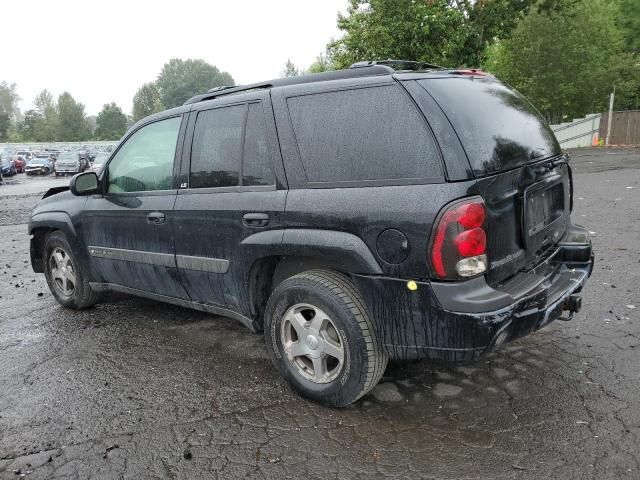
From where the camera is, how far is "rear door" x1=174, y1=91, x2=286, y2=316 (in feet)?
11.1

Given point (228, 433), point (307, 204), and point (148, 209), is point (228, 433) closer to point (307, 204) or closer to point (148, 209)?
Answer: point (307, 204)

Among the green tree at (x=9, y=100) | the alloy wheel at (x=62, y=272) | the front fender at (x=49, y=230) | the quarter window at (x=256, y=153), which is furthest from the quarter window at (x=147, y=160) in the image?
the green tree at (x=9, y=100)

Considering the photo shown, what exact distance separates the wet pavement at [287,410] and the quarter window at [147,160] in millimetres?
1281

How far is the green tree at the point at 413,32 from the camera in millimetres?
18406

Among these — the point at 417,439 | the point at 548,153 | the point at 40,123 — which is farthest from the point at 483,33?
the point at 40,123

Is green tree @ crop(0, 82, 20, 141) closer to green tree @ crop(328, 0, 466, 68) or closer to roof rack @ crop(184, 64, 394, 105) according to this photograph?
green tree @ crop(328, 0, 466, 68)

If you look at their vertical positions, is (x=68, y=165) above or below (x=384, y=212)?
below

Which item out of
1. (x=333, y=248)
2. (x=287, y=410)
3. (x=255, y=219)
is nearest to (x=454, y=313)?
(x=333, y=248)

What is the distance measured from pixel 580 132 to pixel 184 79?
129 metres

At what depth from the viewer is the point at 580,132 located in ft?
95.7

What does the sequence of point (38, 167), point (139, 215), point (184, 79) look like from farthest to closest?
point (184, 79), point (38, 167), point (139, 215)

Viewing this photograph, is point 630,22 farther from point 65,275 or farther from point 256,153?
point 65,275

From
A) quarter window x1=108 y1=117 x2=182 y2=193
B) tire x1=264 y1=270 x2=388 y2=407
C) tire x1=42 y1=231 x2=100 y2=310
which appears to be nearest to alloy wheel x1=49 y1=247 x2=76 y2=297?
tire x1=42 y1=231 x2=100 y2=310

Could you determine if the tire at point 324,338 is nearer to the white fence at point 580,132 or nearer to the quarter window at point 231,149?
the quarter window at point 231,149
